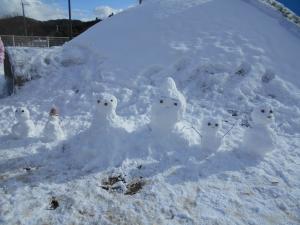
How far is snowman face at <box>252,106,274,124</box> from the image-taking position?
5031mm

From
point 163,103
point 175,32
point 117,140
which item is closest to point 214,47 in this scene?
point 175,32

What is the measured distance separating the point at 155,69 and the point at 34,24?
40.2 metres

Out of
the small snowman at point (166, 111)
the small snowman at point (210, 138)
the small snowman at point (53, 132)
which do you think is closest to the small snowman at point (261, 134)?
the small snowman at point (210, 138)

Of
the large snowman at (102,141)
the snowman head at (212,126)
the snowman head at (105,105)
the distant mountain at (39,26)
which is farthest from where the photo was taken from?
the distant mountain at (39,26)

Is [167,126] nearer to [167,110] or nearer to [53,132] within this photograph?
[167,110]

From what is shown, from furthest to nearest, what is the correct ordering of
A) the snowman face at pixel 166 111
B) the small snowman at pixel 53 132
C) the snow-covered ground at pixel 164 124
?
the small snowman at pixel 53 132, the snowman face at pixel 166 111, the snow-covered ground at pixel 164 124

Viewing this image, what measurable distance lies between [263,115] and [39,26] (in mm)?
43243

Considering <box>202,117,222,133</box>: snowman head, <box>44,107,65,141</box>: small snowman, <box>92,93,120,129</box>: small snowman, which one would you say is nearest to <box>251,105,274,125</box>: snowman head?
<box>202,117,222,133</box>: snowman head

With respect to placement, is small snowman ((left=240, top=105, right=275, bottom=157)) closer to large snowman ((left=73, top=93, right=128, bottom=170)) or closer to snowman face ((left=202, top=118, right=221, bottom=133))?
snowman face ((left=202, top=118, right=221, bottom=133))

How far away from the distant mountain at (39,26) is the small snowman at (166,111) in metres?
32.1

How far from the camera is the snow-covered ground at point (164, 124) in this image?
4.01m

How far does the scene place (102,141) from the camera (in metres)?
5.03

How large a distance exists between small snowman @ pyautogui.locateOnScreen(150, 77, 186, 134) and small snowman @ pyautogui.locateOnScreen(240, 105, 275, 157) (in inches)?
46.0

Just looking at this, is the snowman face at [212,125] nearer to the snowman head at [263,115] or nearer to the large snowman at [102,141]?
the snowman head at [263,115]
